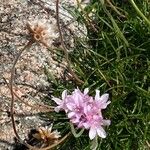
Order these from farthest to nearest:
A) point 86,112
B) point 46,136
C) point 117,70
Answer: point 117,70 < point 46,136 < point 86,112

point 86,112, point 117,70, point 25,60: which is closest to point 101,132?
point 86,112

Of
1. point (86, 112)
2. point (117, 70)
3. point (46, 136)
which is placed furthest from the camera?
point (117, 70)

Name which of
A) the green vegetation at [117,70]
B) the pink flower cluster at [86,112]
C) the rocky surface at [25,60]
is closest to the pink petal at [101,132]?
the pink flower cluster at [86,112]

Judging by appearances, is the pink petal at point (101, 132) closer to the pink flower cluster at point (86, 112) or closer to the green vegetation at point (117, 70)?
the pink flower cluster at point (86, 112)

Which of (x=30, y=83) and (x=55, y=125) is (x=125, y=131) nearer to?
(x=55, y=125)

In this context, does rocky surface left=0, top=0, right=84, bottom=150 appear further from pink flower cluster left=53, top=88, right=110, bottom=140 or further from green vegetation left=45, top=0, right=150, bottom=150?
pink flower cluster left=53, top=88, right=110, bottom=140

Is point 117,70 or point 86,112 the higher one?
point 117,70

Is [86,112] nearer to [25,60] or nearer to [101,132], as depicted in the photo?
[101,132]

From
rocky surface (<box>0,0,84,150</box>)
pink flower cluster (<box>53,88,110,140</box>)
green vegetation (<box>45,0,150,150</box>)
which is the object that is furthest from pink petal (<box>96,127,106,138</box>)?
rocky surface (<box>0,0,84,150</box>)

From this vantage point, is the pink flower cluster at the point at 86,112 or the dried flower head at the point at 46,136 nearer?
the pink flower cluster at the point at 86,112
